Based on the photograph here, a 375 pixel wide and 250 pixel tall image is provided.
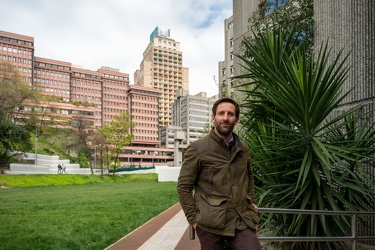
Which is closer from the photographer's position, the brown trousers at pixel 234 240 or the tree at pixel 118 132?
the brown trousers at pixel 234 240

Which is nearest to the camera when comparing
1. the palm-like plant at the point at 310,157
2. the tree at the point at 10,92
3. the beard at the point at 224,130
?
the beard at the point at 224,130

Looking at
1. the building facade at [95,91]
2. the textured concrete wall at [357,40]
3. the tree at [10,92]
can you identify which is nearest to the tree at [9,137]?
the tree at [10,92]

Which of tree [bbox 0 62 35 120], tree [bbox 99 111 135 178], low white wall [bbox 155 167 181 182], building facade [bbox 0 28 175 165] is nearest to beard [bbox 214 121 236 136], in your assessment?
low white wall [bbox 155 167 181 182]

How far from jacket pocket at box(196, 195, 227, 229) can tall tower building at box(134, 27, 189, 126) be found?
149 m

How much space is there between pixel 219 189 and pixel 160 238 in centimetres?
524

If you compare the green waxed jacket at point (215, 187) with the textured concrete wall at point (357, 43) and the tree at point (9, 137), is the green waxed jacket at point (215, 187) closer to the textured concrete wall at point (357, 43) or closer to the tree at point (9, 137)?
the textured concrete wall at point (357, 43)

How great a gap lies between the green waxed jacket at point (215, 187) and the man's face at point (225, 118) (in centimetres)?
6

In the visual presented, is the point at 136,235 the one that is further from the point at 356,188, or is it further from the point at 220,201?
the point at 220,201

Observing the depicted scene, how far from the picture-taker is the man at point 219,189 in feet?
7.56

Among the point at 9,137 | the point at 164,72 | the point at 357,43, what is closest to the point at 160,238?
the point at 357,43

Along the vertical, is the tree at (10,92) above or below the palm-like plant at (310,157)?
above

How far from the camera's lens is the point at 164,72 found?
15950cm

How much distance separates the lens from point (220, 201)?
90.7 inches

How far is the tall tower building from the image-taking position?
511 ft
